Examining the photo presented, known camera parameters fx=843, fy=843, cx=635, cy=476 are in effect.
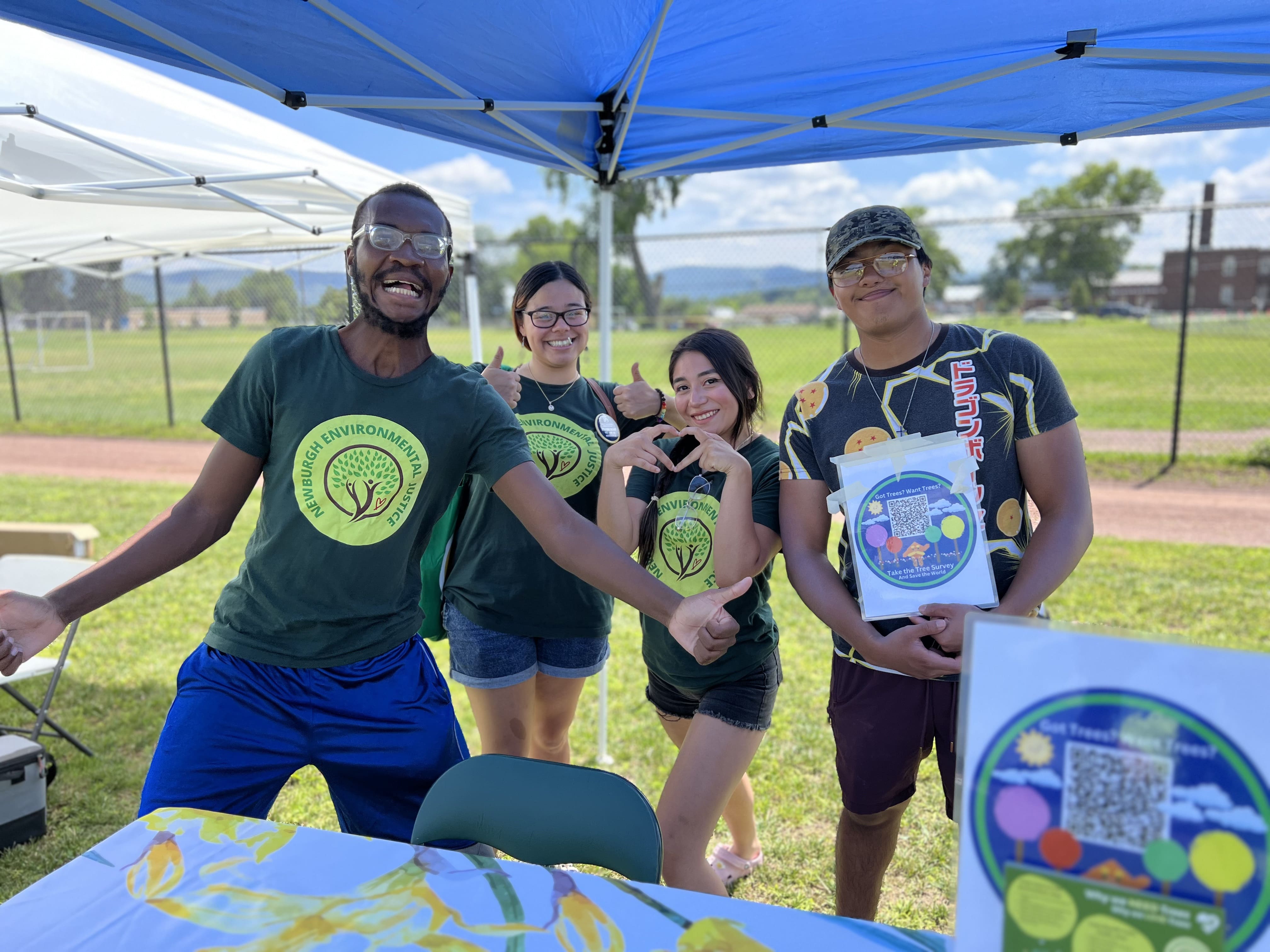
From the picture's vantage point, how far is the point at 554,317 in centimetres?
279

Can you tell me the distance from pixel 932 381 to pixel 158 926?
187 cm

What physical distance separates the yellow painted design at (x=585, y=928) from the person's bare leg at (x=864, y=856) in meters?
1.19

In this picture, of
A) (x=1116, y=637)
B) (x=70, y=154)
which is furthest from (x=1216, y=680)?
(x=70, y=154)

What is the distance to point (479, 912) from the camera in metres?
1.26

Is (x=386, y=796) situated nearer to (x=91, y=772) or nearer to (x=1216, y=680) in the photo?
(x=1216, y=680)

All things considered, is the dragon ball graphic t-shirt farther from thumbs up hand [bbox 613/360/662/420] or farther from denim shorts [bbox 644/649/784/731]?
thumbs up hand [bbox 613/360/662/420]

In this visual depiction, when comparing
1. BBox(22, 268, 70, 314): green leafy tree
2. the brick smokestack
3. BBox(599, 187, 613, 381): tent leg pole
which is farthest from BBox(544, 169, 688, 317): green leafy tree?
BBox(22, 268, 70, 314): green leafy tree

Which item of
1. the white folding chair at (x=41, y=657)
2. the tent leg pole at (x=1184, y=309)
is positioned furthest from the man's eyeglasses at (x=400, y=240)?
the tent leg pole at (x=1184, y=309)

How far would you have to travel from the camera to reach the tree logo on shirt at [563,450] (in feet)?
8.87

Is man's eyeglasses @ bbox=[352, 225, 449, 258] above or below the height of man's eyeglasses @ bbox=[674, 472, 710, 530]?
above

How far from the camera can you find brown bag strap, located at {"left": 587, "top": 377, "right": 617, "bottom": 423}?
2879mm

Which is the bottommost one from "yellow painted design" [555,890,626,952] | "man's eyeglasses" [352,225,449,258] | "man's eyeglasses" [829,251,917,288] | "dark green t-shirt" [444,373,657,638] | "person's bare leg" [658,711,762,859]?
"person's bare leg" [658,711,762,859]

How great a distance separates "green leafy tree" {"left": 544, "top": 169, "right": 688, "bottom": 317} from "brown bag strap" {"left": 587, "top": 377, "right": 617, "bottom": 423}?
939 mm

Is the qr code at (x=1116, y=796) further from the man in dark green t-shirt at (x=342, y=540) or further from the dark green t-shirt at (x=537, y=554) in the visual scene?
the dark green t-shirt at (x=537, y=554)
